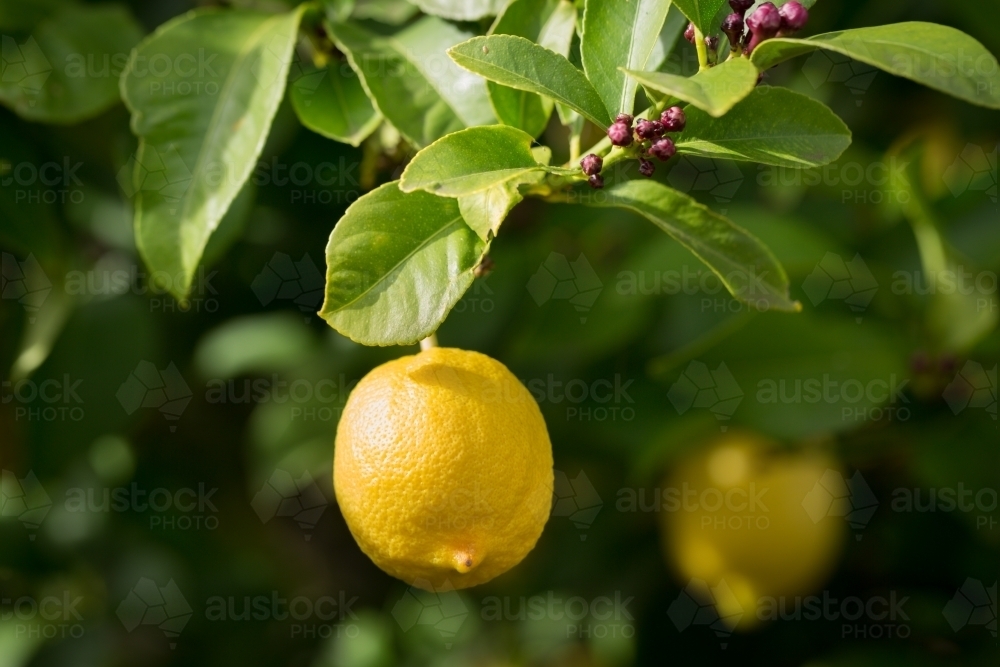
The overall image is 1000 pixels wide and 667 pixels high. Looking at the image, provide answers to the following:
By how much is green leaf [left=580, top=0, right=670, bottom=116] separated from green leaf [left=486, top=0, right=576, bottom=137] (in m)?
0.05

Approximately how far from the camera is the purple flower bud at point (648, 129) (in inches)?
26.0

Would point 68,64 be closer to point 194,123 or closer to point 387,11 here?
point 194,123

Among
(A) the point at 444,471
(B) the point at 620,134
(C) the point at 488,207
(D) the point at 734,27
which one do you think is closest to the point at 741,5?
(D) the point at 734,27

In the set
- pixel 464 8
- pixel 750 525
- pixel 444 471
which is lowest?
pixel 750 525

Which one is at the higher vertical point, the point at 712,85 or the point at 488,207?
the point at 712,85

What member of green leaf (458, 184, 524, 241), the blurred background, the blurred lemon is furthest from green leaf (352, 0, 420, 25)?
the blurred lemon

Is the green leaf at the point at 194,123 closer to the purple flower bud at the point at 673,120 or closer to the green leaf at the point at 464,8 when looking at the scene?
the green leaf at the point at 464,8

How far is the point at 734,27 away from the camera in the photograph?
2.14 feet

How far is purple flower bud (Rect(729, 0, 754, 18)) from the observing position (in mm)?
654

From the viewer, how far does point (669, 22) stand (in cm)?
83

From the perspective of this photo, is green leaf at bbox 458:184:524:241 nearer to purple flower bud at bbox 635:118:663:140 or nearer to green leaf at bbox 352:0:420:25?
purple flower bud at bbox 635:118:663:140

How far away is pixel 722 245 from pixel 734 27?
157 millimetres

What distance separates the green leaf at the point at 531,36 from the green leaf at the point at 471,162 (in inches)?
3.0

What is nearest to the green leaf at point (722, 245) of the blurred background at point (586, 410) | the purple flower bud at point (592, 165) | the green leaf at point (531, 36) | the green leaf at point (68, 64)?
the purple flower bud at point (592, 165)
